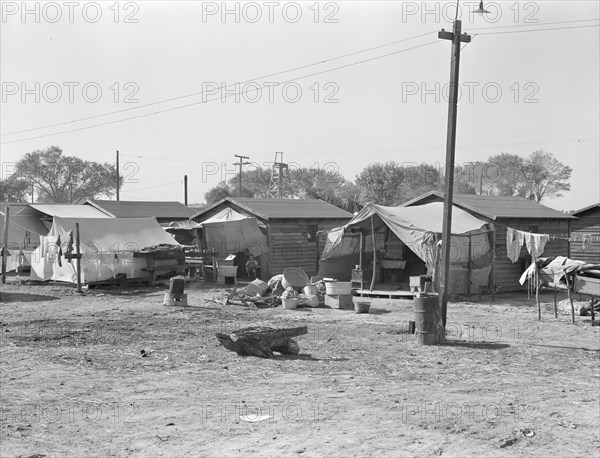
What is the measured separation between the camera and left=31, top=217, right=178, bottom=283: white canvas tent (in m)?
23.9

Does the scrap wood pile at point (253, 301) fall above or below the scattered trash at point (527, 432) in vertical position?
above

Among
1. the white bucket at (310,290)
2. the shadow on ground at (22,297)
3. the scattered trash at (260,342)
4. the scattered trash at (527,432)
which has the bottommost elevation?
the scattered trash at (527,432)

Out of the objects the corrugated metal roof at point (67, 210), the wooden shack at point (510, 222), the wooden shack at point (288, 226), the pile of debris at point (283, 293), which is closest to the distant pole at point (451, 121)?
the pile of debris at point (283, 293)

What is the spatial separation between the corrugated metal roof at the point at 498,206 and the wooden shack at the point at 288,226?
4782 mm

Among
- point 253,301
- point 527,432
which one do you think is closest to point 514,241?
point 253,301

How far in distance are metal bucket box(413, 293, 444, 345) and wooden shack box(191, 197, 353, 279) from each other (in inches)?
566

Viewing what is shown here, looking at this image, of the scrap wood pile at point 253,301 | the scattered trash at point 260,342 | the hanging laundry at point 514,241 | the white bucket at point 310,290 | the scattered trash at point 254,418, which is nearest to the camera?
the scattered trash at point 254,418

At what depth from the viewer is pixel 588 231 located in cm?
3138

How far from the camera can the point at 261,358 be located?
11.2 meters

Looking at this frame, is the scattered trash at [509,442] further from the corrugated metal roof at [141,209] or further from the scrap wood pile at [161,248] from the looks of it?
the corrugated metal roof at [141,209]

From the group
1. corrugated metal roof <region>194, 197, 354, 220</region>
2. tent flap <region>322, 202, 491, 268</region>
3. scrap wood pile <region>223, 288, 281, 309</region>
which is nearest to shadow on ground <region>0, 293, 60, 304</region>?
scrap wood pile <region>223, 288, 281, 309</region>

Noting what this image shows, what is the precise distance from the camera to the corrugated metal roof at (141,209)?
35.7m

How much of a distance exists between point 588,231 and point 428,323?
21068 mm

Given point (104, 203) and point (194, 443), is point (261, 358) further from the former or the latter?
point (104, 203)
